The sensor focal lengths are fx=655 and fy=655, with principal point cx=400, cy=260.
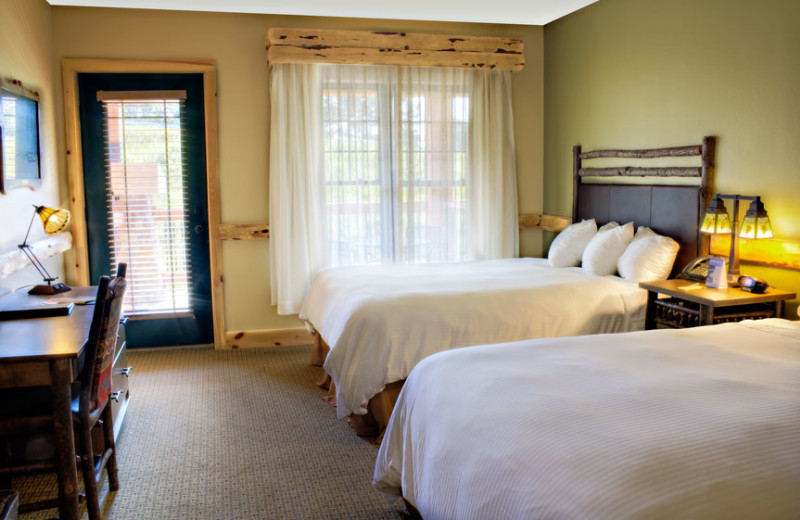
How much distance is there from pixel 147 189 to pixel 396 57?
2143 millimetres

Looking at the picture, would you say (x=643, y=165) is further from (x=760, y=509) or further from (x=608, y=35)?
(x=760, y=509)

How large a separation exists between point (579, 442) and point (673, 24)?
10.8ft

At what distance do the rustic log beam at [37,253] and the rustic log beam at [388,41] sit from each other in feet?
6.68

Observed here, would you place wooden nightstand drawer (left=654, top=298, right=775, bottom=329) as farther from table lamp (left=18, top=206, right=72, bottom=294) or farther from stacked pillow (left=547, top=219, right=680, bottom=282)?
table lamp (left=18, top=206, right=72, bottom=294)

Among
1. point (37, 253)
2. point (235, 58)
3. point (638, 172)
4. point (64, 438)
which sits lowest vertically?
point (64, 438)

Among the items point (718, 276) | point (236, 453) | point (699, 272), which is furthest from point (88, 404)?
point (699, 272)

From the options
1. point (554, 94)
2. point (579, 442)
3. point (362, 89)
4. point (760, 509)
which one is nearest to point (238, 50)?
point (362, 89)

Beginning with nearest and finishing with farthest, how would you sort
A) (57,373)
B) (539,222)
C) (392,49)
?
(57,373), (392,49), (539,222)

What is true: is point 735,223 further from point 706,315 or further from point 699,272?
point 706,315

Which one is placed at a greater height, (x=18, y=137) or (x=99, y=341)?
(x=18, y=137)

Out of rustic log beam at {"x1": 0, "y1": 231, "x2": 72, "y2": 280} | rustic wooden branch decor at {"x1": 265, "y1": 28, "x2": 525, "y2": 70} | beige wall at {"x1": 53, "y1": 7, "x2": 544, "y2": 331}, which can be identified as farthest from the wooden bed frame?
rustic log beam at {"x1": 0, "y1": 231, "x2": 72, "y2": 280}

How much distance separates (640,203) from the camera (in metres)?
4.40

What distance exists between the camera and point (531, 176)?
5.66 m

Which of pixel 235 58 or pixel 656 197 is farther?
pixel 235 58
